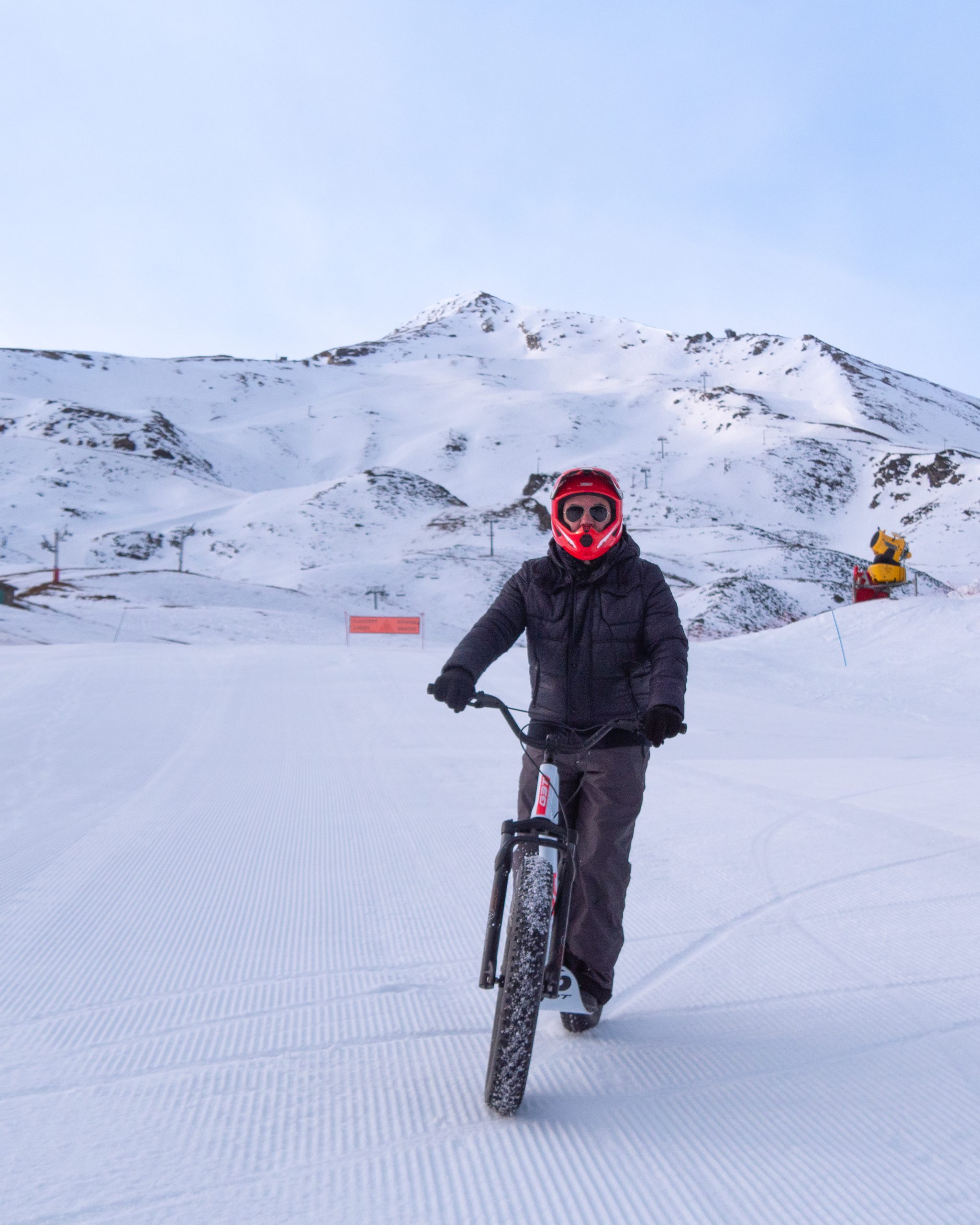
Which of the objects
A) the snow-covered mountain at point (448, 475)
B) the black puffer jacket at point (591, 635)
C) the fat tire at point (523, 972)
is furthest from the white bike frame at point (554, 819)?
the snow-covered mountain at point (448, 475)

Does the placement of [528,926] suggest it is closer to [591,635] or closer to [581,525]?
[591,635]

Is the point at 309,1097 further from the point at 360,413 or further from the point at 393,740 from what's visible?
the point at 360,413

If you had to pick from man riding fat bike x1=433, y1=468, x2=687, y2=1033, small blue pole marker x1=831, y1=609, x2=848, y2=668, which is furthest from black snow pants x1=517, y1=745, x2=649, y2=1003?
small blue pole marker x1=831, y1=609, x2=848, y2=668

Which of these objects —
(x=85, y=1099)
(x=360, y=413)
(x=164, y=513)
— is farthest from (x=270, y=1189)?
(x=360, y=413)

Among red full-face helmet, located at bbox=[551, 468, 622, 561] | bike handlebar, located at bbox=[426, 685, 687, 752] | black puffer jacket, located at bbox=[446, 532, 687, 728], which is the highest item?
red full-face helmet, located at bbox=[551, 468, 622, 561]

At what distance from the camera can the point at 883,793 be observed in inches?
289

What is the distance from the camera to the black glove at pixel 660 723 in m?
2.67

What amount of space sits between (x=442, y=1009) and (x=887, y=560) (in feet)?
80.0

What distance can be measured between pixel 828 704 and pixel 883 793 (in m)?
7.82

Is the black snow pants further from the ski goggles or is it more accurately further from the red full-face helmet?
the ski goggles

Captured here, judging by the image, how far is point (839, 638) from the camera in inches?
779

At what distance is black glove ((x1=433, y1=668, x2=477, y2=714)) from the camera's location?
2.85 m

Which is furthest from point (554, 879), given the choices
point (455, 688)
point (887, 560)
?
point (887, 560)

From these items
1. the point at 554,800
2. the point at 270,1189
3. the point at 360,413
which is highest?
the point at 360,413
